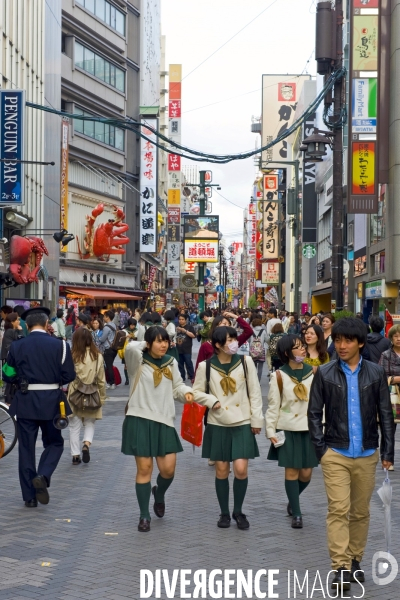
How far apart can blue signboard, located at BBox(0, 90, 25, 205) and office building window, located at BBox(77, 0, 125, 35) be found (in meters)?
30.8

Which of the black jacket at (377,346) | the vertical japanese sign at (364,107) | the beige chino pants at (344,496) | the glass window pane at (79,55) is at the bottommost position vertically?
the beige chino pants at (344,496)

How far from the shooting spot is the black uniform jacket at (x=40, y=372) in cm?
854

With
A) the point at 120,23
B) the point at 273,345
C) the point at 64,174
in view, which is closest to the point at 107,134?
the point at 120,23

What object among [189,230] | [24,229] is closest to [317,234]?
[189,230]

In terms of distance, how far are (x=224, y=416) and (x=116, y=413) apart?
29.0 feet

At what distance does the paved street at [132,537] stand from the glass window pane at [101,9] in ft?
167

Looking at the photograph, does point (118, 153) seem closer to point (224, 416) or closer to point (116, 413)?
point (116, 413)

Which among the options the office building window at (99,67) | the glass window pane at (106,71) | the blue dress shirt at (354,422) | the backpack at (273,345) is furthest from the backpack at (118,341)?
the glass window pane at (106,71)

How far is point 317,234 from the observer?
187 ft

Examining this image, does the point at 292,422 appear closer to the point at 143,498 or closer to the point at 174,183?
the point at 143,498

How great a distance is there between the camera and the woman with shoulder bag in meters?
11.0

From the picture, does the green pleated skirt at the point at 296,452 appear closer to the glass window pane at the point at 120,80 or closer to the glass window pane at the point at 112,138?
the glass window pane at the point at 112,138

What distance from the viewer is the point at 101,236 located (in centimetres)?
5612

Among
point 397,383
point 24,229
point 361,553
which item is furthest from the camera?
point 24,229
